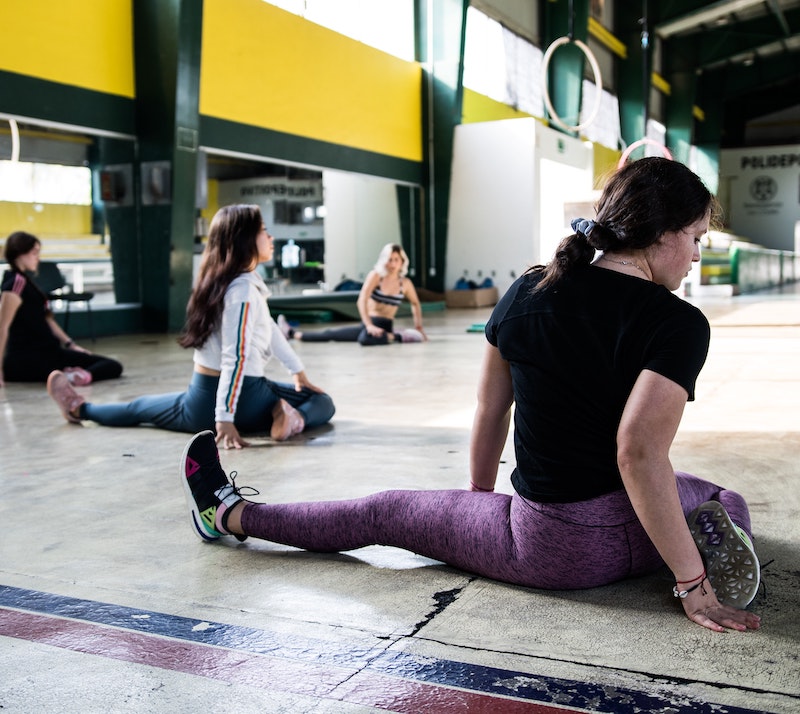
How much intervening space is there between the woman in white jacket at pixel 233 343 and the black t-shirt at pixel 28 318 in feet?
7.83

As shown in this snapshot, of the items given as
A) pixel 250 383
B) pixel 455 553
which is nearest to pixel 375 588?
pixel 455 553

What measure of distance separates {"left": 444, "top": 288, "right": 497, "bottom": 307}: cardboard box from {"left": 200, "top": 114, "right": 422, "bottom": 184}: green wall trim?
2286 millimetres

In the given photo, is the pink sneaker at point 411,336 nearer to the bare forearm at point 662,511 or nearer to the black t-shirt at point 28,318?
the black t-shirt at point 28,318

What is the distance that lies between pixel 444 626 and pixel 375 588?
292mm

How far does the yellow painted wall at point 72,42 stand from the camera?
30.0 feet

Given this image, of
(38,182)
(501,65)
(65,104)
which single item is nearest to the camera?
(65,104)

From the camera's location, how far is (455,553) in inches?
82.8

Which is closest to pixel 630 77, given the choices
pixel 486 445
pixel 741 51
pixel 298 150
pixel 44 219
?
pixel 741 51

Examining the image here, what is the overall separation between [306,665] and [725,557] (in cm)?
90

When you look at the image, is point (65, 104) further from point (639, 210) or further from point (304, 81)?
point (639, 210)

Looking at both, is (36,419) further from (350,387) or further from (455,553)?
(455,553)

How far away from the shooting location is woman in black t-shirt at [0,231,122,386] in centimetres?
596

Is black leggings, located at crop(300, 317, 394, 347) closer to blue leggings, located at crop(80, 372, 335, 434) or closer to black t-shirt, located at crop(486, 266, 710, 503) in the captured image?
blue leggings, located at crop(80, 372, 335, 434)

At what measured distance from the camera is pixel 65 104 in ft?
32.0
